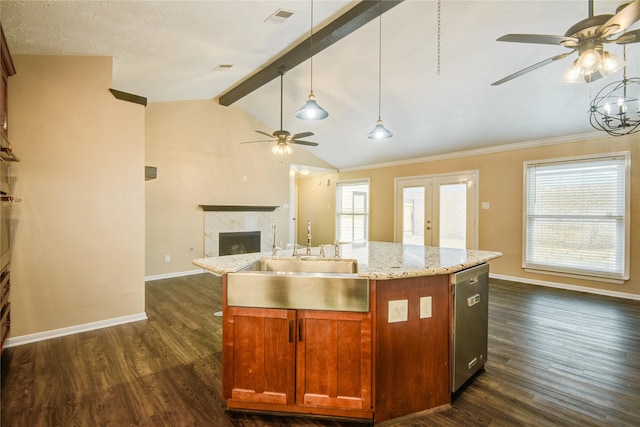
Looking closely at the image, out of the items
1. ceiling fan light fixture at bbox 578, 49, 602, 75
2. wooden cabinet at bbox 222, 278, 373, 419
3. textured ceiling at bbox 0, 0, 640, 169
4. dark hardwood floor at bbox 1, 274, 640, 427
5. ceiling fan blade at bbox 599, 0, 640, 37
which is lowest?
dark hardwood floor at bbox 1, 274, 640, 427

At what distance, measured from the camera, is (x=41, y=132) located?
290 cm

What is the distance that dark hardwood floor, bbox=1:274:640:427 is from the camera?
1.82 m

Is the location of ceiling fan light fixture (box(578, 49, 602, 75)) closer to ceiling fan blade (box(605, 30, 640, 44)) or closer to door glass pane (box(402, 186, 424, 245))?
ceiling fan blade (box(605, 30, 640, 44))

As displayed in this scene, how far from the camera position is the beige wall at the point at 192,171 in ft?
17.5

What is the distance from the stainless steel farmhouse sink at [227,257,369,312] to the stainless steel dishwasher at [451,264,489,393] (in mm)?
689

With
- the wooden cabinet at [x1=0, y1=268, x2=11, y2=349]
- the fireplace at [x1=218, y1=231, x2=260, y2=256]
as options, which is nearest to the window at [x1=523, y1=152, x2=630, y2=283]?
the fireplace at [x1=218, y1=231, x2=260, y2=256]

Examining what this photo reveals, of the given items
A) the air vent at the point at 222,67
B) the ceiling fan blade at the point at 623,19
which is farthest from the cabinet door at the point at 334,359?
the air vent at the point at 222,67

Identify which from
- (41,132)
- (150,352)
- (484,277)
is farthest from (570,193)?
(41,132)

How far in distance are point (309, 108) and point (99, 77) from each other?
89.4 inches

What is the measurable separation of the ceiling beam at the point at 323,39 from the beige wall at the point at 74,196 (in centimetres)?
197

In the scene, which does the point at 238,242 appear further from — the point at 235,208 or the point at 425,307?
the point at 425,307

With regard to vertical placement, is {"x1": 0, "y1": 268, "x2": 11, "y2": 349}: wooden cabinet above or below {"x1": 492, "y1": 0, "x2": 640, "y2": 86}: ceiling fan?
below

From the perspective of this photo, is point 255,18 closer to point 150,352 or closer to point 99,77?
point 99,77

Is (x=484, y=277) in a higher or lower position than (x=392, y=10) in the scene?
lower
